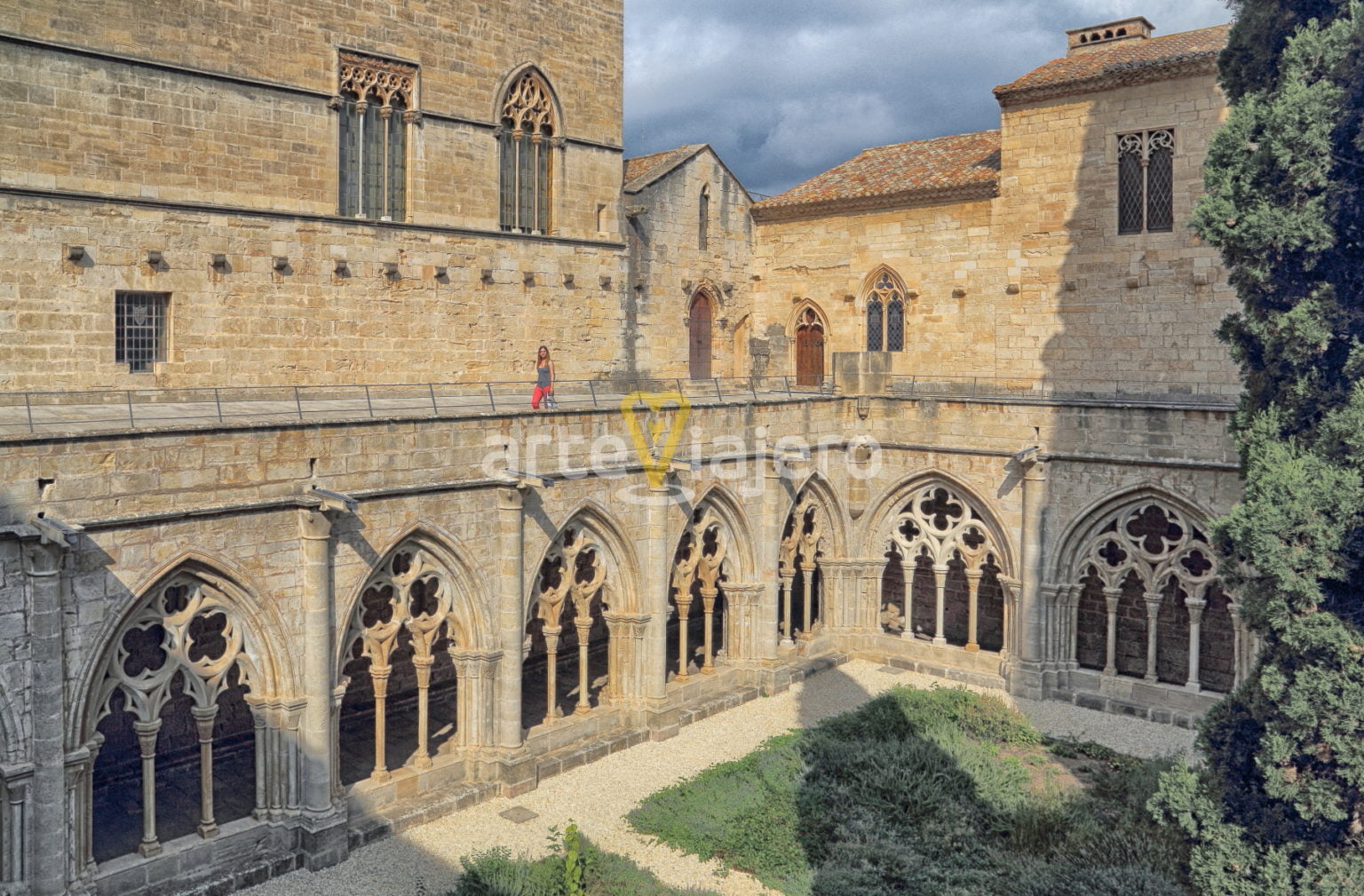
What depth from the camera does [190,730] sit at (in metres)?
15.3

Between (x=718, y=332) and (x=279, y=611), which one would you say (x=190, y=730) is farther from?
(x=718, y=332)

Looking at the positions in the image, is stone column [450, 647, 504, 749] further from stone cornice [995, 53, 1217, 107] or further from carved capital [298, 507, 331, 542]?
stone cornice [995, 53, 1217, 107]

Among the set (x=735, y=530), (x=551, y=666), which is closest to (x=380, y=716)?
(x=551, y=666)

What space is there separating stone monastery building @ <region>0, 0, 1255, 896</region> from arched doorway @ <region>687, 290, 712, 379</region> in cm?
10

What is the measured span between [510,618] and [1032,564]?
868 cm

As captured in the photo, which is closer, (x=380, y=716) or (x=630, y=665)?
(x=380, y=716)

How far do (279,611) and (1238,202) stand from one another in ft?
33.8

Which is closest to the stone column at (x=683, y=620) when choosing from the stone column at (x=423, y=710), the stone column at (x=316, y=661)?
the stone column at (x=423, y=710)

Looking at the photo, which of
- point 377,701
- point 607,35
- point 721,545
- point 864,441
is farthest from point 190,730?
point 607,35

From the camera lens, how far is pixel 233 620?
11.5 m

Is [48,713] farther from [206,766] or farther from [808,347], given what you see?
[808,347]

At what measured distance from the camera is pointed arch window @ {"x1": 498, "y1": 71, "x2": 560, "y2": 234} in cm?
2041

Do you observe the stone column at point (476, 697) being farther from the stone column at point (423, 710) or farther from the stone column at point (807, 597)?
the stone column at point (807, 597)

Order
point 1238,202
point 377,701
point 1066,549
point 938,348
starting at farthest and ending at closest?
point 938,348 → point 1066,549 → point 377,701 → point 1238,202
